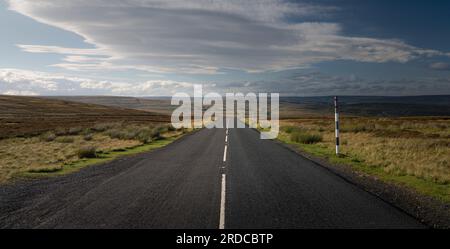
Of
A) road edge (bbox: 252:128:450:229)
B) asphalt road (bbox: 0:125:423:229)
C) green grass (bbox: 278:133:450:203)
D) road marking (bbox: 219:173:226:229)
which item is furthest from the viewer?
green grass (bbox: 278:133:450:203)

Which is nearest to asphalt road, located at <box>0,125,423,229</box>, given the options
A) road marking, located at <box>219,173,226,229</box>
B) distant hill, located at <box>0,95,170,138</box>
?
road marking, located at <box>219,173,226,229</box>

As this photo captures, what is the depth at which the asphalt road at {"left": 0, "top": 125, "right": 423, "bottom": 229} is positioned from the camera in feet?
21.8

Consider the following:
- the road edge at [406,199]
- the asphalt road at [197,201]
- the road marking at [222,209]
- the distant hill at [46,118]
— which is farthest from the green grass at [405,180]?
the distant hill at [46,118]

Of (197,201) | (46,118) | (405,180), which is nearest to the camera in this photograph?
(197,201)

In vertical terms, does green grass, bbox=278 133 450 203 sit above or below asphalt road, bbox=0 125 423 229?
below

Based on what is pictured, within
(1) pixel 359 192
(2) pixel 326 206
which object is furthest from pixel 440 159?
(2) pixel 326 206

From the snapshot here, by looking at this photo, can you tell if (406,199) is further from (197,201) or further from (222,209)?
(197,201)

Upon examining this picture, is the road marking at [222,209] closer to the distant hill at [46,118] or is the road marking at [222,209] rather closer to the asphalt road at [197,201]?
the asphalt road at [197,201]

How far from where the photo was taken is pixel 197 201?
26.9 ft

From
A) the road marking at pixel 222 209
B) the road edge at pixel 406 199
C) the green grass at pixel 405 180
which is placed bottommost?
the green grass at pixel 405 180

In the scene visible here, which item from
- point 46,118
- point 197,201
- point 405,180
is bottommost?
point 405,180

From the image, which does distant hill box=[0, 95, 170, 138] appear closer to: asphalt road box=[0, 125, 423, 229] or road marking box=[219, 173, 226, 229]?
asphalt road box=[0, 125, 423, 229]

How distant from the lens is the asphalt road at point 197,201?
21.8 ft

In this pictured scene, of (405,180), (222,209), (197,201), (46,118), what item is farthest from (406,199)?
(46,118)
